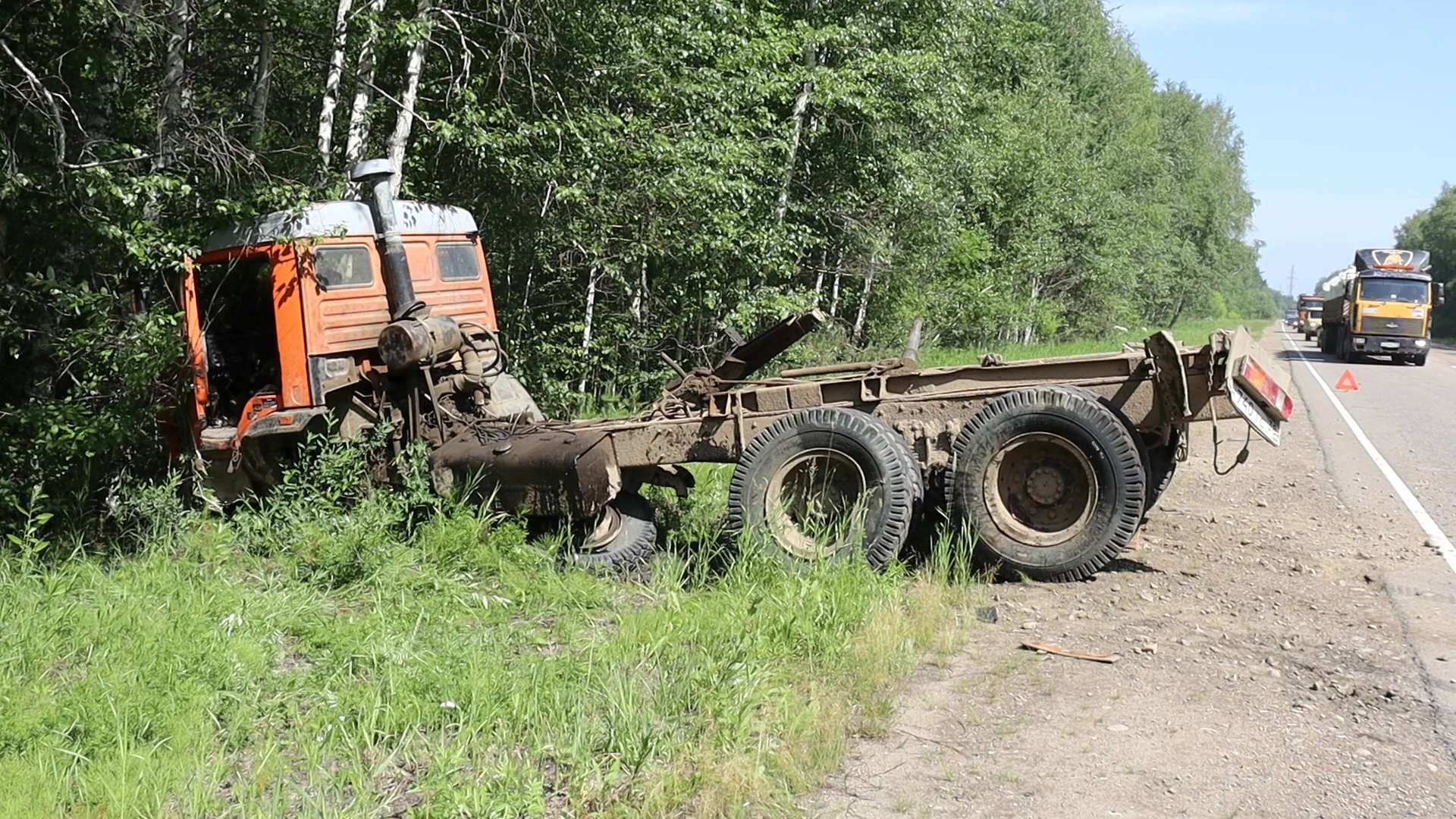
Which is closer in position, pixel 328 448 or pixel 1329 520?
pixel 328 448

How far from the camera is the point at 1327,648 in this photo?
5.62 meters

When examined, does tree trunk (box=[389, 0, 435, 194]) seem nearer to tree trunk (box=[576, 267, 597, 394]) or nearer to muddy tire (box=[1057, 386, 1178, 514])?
tree trunk (box=[576, 267, 597, 394])

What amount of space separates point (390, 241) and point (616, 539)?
112 inches

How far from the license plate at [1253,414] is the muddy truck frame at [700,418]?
2 centimetres

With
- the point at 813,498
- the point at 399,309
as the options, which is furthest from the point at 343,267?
the point at 813,498

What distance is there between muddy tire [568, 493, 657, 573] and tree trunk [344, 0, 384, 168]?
15.2 ft

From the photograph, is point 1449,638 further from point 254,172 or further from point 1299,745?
point 254,172

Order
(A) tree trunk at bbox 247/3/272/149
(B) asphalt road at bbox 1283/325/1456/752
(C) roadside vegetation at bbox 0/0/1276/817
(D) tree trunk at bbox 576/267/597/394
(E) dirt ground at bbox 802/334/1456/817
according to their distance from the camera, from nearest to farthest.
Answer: (E) dirt ground at bbox 802/334/1456/817 < (C) roadside vegetation at bbox 0/0/1276/817 < (B) asphalt road at bbox 1283/325/1456/752 < (A) tree trunk at bbox 247/3/272/149 < (D) tree trunk at bbox 576/267/597/394

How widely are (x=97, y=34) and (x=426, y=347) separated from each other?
3.13m

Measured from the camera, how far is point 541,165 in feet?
38.8

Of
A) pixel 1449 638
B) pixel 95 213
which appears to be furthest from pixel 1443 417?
pixel 95 213

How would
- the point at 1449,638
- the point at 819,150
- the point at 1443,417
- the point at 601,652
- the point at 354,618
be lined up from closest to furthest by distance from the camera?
the point at 601,652 → the point at 1449,638 → the point at 354,618 → the point at 1443,417 → the point at 819,150

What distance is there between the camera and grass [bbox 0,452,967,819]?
13.5ft

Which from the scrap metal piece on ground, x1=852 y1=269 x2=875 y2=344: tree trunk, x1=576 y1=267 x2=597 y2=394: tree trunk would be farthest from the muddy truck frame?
x1=852 y1=269 x2=875 y2=344: tree trunk
